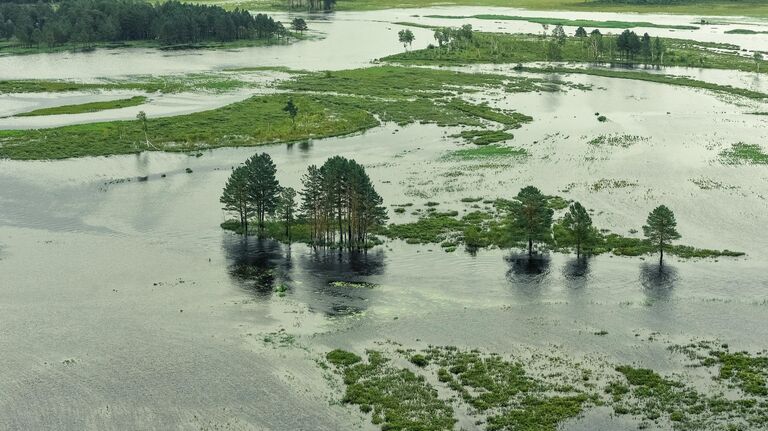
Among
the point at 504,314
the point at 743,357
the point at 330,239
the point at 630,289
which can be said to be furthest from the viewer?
the point at 330,239

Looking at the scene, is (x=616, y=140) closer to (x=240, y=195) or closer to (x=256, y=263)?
(x=240, y=195)

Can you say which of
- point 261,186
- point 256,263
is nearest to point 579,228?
point 256,263

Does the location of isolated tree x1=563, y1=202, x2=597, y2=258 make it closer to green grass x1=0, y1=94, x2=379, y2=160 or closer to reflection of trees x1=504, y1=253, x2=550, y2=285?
reflection of trees x1=504, y1=253, x2=550, y2=285

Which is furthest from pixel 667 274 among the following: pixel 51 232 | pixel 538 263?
pixel 51 232

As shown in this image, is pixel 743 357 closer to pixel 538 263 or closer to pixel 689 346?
pixel 689 346

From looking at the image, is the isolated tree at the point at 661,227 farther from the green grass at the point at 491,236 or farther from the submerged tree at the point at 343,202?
the submerged tree at the point at 343,202

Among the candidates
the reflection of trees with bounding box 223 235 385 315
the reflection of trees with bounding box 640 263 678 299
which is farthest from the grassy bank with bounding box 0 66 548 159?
the reflection of trees with bounding box 640 263 678 299
